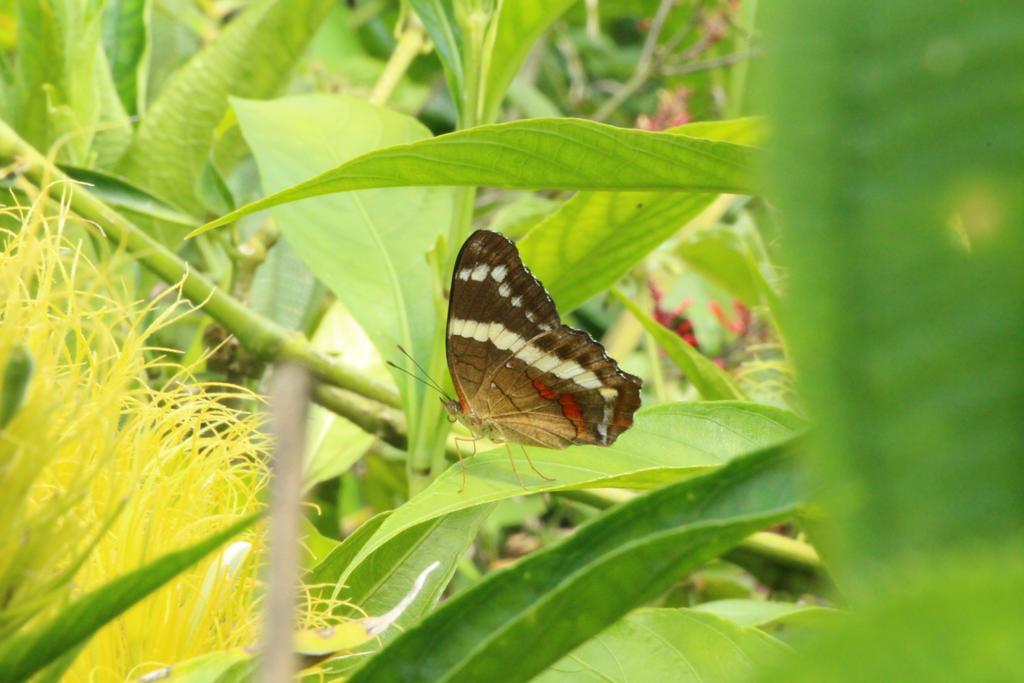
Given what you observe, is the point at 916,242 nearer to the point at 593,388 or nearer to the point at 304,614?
the point at 304,614

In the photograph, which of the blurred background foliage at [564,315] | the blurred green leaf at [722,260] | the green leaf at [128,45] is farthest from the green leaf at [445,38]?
the blurred green leaf at [722,260]

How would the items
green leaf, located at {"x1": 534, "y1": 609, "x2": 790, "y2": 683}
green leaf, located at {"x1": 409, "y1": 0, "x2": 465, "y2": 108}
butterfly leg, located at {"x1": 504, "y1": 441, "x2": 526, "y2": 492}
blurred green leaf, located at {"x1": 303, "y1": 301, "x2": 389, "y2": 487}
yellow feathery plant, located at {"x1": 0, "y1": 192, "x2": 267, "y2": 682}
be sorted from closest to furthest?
yellow feathery plant, located at {"x1": 0, "y1": 192, "x2": 267, "y2": 682}, green leaf, located at {"x1": 534, "y1": 609, "x2": 790, "y2": 683}, butterfly leg, located at {"x1": 504, "y1": 441, "x2": 526, "y2": 492}, green leaf, located at {"x1": 409, "y1": 0, "x2": 465, "y2": 108}, blurred green leaf, located at {"x1": 303, "y1": 301, "x2": 389, "y2": 487}

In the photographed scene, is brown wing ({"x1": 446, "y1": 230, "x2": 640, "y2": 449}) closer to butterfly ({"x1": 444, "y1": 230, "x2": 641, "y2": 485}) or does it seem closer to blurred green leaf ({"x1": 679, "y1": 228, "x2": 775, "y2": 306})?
butterfly ({"x1": 444, "y1": 230, "x2": 641, "y2": 485})

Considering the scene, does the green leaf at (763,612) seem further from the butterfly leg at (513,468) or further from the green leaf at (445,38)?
the green leaf at (445,38)

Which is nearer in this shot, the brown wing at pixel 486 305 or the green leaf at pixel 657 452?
the green leaf at pixel 657 452

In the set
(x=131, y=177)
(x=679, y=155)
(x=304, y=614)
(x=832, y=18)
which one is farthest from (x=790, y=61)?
(x=131, y=177)

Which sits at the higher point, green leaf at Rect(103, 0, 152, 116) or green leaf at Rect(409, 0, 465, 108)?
green leaf at Rect(103, 0, 152, 116)

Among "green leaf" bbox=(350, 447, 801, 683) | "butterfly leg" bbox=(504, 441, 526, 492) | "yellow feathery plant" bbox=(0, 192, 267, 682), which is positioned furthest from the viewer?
"butterfly leg" bbox=(504, 441, 526, 492)

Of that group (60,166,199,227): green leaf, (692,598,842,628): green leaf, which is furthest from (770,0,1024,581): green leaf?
(60,166,199,227): green leaf
